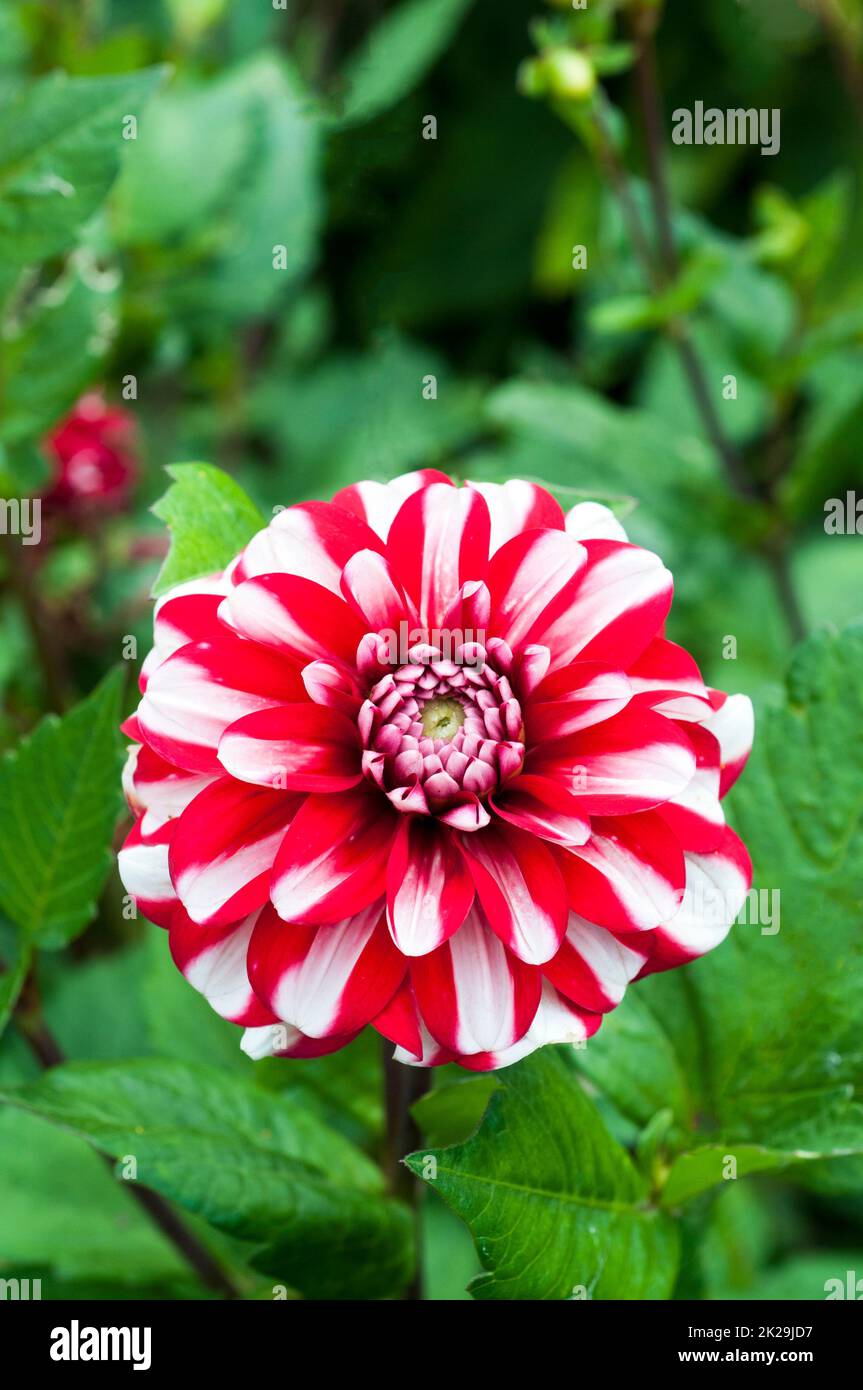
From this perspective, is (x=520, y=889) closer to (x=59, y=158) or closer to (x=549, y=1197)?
(x=549, y=1197)

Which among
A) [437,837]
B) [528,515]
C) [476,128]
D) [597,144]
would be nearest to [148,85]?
[597,144]

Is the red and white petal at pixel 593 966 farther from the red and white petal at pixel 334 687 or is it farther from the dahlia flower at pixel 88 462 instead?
the dahlia flower at pixel 88 462

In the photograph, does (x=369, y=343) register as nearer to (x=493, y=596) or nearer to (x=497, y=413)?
(x=497, y=413)

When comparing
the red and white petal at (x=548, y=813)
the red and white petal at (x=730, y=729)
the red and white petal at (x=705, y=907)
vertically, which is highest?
the red and white petal at (x=730, y=729)

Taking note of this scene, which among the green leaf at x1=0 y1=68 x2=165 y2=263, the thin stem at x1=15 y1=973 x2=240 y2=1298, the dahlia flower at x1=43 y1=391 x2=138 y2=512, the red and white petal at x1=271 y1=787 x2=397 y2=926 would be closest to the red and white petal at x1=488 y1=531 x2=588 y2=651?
the red and white petal at x1=271 y1=787 x2=397 y2=926

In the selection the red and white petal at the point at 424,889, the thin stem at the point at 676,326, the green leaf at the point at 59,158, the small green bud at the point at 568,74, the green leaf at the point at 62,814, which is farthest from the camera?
the thin stem at the point at 676,326

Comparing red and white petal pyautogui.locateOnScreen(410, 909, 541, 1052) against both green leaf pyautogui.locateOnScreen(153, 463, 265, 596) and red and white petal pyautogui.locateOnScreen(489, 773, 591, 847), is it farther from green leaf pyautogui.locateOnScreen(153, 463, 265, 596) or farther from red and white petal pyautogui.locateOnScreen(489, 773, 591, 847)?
green leaf pyautogui.locateOnScreen(153, 463, 265, 596)

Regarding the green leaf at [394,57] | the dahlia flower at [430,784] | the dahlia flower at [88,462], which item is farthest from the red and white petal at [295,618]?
the green leaf at [394,57]
